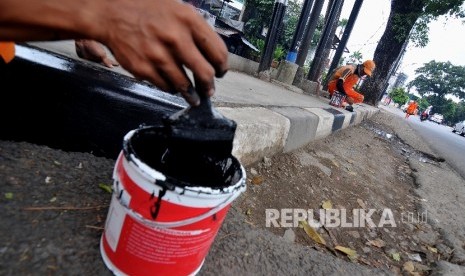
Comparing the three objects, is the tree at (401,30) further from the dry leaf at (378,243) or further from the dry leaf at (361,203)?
the dry leaf at (378,243)

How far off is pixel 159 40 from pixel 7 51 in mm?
816

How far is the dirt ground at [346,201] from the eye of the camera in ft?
5.52

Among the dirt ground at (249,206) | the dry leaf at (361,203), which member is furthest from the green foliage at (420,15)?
the dry leaf at (361,203)

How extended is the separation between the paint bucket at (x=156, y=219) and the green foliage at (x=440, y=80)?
8166 centimetres

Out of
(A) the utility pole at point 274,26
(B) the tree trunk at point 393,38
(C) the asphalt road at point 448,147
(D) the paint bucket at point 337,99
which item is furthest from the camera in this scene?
(B) the tree trunk at point 393,38

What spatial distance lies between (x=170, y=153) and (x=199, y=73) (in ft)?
1.01

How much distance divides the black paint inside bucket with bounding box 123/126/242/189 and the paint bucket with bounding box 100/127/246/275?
0.28 feet

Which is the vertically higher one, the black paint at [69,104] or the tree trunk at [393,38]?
the tree trunk at [393,38]

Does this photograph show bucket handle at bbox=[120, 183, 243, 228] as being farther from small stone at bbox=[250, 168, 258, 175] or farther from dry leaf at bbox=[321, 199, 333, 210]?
dry leaf at bbox=[321, 199, 333, 210]

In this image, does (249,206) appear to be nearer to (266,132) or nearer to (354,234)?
(266,132)

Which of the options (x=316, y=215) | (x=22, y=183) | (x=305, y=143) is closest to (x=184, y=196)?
(x=22, y=183)

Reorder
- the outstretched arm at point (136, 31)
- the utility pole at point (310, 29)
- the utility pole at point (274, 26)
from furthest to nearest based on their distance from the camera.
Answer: the utility pole at point (310, 29) → the utility pole at point (274, 26) → the outstretched arm at point (136, 31)

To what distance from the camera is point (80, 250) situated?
0.90m

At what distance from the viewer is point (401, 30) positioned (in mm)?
9922
